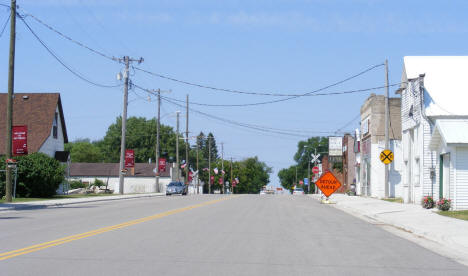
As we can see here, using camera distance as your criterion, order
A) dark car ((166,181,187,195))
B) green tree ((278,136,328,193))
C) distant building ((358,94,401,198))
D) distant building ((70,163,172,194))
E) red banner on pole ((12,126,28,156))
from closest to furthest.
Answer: red banner on pole ((12,126,28,156)) < distant building ((358,94,401,198)) < dark car ((166,181,187,195)) < distant building ((70,163,172,194)) < green tree ((278,136,328,193))

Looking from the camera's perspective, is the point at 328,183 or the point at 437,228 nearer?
the point at 437,228

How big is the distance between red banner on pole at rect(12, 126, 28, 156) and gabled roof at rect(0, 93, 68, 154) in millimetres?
10980

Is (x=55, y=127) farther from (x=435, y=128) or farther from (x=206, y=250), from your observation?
(x=206, y=250)

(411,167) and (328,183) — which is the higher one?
(411,167)

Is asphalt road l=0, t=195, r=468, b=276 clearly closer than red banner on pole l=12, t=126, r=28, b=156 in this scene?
Yes

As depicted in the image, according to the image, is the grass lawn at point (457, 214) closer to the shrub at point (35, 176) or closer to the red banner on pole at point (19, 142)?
the red banner on pole at point (19, 142)

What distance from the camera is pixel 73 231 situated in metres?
15.9

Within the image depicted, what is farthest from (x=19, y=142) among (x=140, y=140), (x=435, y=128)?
(x=140, y=140)

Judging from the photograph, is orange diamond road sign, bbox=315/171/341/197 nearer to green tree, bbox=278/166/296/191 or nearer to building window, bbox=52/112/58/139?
building window, bbox=52/112/58/139

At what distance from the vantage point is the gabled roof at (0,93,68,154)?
4981 centimetres

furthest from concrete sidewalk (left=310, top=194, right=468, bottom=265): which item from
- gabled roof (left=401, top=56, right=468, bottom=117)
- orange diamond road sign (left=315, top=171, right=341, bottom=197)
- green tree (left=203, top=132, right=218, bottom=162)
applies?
green tree (left=203, top=132, right=218, bottom=162)

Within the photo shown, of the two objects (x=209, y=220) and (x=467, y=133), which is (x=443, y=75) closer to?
(x=467, y=133)

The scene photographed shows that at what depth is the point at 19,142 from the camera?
37.6 m

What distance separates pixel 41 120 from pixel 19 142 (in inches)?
558
